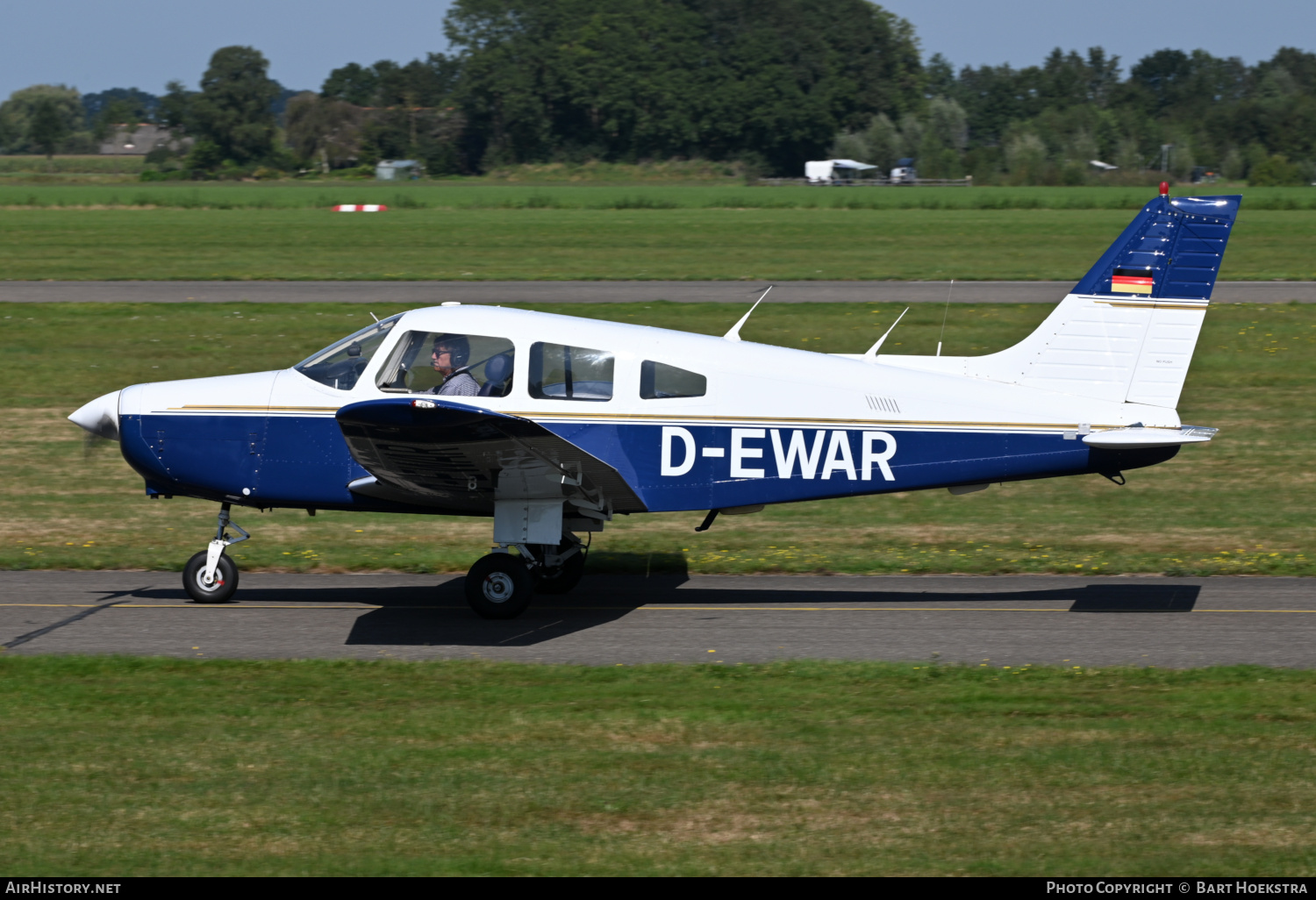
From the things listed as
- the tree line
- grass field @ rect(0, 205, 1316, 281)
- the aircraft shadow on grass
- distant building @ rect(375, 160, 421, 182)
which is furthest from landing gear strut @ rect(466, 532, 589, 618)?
distant building @ rect(375, 160, 421, 182)

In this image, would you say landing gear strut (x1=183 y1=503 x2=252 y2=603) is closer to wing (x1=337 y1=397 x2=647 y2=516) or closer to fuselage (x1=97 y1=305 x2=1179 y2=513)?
fuselage (x1=97 y1=305 x2=1179 y2=513)

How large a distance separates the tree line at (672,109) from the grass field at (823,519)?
3486 inches

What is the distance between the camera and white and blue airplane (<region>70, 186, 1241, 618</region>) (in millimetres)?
9812

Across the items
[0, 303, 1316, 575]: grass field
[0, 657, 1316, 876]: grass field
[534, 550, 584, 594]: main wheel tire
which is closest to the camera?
[0, 657, 1316, 876]: grass field

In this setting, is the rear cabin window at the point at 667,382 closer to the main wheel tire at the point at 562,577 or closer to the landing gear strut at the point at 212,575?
the main wheel tire at the point at 562,577

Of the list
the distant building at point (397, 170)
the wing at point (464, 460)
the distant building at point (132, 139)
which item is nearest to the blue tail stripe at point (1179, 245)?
the wing at point (464, 460)

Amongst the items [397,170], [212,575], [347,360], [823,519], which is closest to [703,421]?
[347,360]

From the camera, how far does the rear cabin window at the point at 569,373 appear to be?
32.2 ft

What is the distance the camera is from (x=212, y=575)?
1062 centimetres

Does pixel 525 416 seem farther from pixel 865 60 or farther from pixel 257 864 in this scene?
pixel 865 60

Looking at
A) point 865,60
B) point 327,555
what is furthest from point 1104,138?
point 327,555

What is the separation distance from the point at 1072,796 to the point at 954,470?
379 centimetres

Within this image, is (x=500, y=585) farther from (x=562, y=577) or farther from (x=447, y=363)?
(x=447, y=363)

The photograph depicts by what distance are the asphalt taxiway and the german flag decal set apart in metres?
2.47
